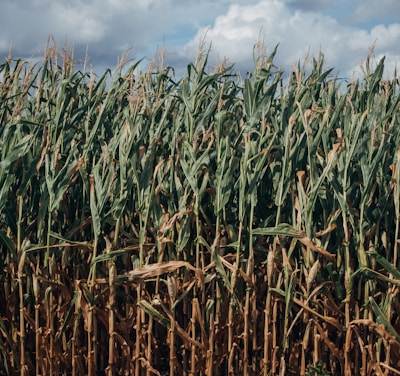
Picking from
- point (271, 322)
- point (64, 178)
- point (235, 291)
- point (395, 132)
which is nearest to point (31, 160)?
point (64, 178)

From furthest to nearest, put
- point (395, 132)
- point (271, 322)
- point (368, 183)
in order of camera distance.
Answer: point (395, 132) < point (271, 322) < point (368, 183)

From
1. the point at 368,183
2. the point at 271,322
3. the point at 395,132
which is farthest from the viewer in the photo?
the point at 395,132

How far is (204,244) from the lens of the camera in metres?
4.43

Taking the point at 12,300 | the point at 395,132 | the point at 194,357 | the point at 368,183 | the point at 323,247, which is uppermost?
the point at 395,132

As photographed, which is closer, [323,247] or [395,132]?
[323,247]

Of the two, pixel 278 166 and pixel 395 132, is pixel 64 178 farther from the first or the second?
pixel 395 132

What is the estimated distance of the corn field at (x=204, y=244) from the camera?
448 centimetres

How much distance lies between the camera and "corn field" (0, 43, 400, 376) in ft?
14.7

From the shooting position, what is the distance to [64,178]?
14.8 feet

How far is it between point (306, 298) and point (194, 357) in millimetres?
895

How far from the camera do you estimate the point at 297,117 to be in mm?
4957

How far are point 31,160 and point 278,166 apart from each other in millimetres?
1784

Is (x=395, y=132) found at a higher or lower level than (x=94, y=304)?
higher

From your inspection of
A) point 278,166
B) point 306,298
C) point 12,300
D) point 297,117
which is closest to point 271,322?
point 306,298
